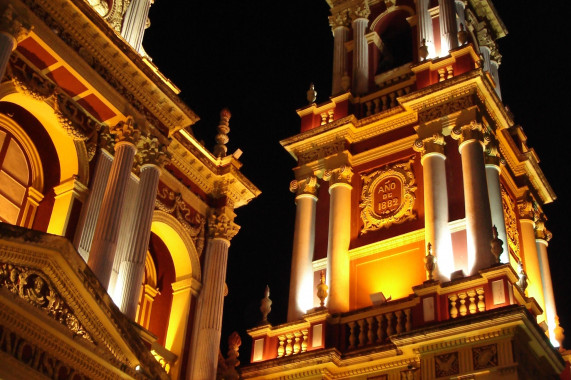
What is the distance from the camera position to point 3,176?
15352mm

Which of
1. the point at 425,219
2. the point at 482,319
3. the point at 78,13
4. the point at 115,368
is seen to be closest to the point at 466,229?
the point at 425,219

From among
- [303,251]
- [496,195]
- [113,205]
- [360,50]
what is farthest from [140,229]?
[360,50]

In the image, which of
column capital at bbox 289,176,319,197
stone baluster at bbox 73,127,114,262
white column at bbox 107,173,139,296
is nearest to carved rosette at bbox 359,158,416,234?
column capital at bbox 289,176,319,197

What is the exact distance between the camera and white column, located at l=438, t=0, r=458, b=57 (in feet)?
63.4

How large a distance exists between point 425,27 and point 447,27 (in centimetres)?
63

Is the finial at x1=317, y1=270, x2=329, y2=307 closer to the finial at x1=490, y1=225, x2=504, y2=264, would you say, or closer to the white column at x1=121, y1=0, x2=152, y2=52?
the finial at x1=490, y1=225, x2=504, y2=264

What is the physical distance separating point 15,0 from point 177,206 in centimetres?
613

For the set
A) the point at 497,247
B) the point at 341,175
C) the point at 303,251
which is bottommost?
the point at 497,247

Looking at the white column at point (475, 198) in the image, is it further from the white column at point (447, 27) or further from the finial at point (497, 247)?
the white column at point (447, 27)

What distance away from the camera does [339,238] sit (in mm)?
17594

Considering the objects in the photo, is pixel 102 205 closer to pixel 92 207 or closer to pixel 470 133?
pixel 92 207

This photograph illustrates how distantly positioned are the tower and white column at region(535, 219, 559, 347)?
0.13 ft

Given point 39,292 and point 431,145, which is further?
point 431,145

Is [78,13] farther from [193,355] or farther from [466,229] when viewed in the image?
[466,229]
